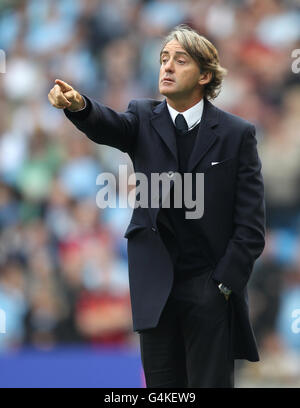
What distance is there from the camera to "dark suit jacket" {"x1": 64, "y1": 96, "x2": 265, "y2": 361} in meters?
3.30

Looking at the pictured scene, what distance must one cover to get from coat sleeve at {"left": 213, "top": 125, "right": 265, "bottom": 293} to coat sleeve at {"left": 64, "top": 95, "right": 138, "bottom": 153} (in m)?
0.42

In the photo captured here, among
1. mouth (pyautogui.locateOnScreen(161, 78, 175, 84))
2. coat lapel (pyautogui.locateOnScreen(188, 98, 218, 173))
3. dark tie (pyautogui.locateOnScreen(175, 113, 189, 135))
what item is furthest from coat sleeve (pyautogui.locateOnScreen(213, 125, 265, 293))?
mouth (pyautogui.locateOnScreen(161, 78, 175, 84))

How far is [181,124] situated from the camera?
135 inches

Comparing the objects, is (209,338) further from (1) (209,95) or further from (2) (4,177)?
(2) (4,177)

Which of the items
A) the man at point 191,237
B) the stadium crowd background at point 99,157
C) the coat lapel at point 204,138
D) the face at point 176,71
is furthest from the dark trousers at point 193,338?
Result: the stadium crowd background at point 99,157

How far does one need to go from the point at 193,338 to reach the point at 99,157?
420cm

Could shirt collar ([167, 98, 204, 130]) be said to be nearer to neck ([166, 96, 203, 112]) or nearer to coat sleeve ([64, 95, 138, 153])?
neck ([166, 96, 203, 112])

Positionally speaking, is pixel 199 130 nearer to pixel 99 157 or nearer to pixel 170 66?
pixel 170 66

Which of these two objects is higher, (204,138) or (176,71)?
(176,71)

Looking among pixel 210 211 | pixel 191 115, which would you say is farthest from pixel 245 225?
pixel 191 115

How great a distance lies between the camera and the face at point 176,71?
336 centimetres

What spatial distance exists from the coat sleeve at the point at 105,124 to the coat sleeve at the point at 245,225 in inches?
16.4

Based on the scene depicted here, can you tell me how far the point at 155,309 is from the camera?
3.29 meters

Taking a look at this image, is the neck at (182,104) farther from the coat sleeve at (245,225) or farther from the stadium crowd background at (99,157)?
the stadium crowd background at (99,157)
